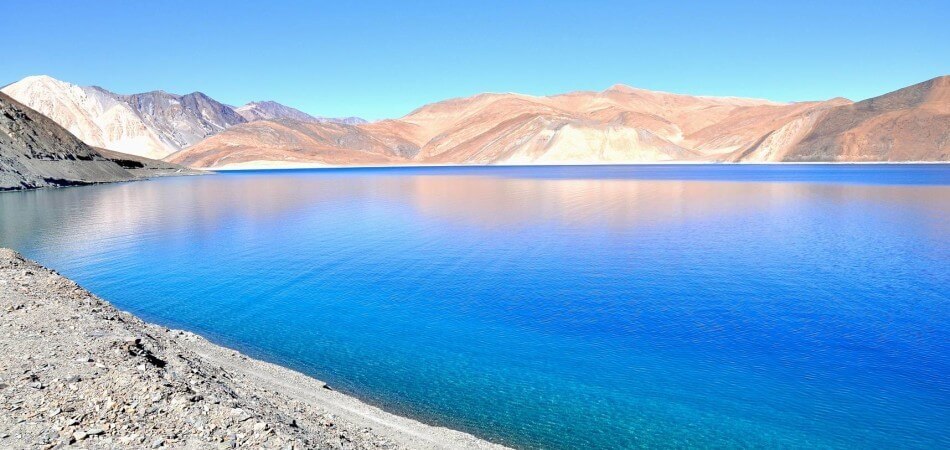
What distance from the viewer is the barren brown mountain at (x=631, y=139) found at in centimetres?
12631

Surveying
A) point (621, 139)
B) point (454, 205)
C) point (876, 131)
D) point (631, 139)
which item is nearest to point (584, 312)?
point (454, 205)

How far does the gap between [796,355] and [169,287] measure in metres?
16.4

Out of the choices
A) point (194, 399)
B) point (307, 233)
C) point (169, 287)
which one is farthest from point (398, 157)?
point (194, 399)

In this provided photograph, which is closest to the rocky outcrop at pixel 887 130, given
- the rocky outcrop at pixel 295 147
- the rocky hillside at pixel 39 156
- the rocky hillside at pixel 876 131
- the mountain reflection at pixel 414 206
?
the rocky hillside at pixel 876 131

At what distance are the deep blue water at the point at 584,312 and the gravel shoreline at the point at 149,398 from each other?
1.12m

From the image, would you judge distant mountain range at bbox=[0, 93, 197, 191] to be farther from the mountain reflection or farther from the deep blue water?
the deep blue water

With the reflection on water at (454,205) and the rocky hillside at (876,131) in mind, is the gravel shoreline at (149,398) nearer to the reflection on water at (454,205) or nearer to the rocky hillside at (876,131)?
the reflection on water at (454,205)

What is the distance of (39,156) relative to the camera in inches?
2628

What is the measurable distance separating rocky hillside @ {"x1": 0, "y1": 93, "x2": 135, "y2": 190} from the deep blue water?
1351 inches

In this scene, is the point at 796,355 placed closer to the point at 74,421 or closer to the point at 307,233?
the point at 74,421

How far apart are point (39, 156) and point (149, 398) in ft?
244

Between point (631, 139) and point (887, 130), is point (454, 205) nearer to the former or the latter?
point (887, 130)

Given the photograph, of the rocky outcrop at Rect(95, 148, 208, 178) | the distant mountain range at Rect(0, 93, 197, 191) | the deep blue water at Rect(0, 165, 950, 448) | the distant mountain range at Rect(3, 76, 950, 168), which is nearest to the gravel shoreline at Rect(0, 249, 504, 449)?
the deep blue water at Rect(0, 165, 950, 448)

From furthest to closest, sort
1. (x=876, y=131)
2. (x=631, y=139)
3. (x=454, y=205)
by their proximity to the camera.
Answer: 1. (x=631, y=139)
2. (x=876, y=131)
3. (x=454, y=205)
